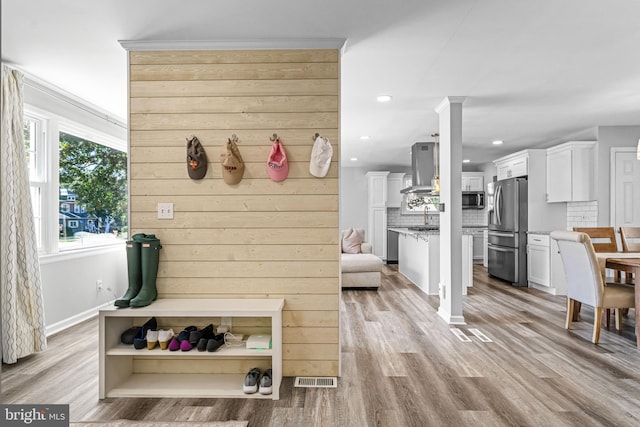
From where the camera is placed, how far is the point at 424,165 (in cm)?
636

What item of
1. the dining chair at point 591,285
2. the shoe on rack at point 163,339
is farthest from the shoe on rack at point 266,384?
the dining chair at point 591,285

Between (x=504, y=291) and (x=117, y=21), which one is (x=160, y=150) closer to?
(x=117, y=21)

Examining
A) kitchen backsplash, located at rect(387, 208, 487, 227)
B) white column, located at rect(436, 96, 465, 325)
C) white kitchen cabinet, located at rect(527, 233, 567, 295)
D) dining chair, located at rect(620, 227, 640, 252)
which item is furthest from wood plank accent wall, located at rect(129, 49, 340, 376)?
kitchen backsplash, located at rect(387, 208, 487, 227)

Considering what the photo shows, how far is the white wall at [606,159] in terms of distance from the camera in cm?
559

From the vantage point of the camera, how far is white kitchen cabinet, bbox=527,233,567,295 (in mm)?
5820

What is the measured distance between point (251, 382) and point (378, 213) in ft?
23.5

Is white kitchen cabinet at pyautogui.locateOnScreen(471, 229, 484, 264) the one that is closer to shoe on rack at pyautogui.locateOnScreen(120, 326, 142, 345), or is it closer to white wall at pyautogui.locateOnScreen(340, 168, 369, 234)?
white wall at pyautogui.locateOnScreen(340, 168, 369, 234)

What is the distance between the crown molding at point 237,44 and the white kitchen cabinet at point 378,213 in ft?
21.6

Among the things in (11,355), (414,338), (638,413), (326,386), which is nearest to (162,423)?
(326,386)

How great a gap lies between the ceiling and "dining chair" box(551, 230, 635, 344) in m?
1.53

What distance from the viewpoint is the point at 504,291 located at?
19.9ft

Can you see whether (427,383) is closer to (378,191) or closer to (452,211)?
(452,211)

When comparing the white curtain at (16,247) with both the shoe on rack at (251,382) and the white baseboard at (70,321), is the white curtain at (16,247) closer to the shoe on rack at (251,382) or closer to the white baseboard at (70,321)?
the white baseboard at (70,321)

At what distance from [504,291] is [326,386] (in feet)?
13.9
